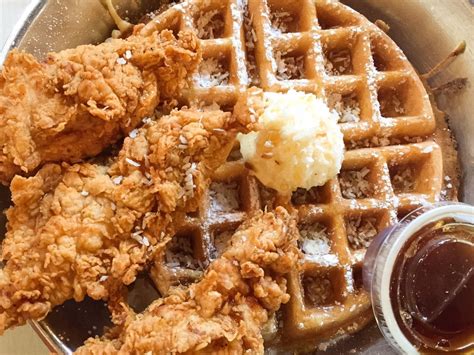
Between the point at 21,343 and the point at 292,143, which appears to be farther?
the point at 21,343

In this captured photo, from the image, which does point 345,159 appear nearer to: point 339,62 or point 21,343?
point 339,62

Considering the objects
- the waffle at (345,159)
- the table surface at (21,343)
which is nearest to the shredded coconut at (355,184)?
the waffle at (345,159)

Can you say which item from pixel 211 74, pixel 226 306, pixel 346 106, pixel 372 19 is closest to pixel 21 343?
pixel 226 306

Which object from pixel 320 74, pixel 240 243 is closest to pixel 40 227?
pixel 240 243

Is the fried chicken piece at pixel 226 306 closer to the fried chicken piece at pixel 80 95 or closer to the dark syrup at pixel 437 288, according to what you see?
the dark syrup at pixel 437 288

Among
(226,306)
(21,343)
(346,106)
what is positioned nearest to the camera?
(226,306)

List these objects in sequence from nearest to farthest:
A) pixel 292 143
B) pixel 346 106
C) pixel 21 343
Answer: pixel 292 143, pixel 346 106, pixel 21 343
